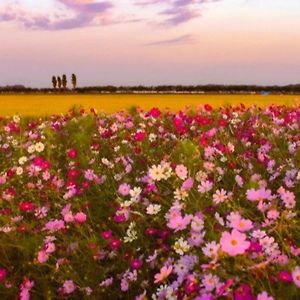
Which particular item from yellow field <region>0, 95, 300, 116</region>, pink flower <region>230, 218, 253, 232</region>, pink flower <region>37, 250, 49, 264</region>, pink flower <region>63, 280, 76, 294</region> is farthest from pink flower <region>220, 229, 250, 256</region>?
yellow field <region>0, 95, 300, 116</region>

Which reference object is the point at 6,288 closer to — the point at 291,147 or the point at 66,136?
the point at 291,147

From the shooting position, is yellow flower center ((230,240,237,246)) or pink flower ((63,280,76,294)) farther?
→ pink flower ((63,280,76,294))

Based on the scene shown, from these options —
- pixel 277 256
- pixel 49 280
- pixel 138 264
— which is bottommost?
pixel 49 280

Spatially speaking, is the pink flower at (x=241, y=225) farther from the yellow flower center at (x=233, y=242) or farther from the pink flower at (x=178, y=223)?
the pink flower at (x=178, y=223)

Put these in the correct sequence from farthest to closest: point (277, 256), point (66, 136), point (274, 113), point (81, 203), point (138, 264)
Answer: point (274, 113) < point (66, 136) < point (81, 203) < point (138, 264) < point (277, 256)

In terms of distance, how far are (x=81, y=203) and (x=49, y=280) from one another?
1114mm

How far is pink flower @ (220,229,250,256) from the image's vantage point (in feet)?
6.65

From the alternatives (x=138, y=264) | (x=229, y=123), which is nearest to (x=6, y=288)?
(x=138, y=264)

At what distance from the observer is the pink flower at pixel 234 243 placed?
6.65 feet

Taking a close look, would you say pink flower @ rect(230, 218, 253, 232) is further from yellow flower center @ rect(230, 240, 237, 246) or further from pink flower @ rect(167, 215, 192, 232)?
pink flower @ rect(167, 215, 192, 232)

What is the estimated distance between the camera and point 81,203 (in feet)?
16.5

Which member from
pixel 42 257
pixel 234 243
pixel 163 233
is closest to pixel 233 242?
pixel 234 243

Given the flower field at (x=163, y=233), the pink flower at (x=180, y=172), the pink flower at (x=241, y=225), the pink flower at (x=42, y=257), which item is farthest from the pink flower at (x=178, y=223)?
the pink flower at (x=42, y=257)

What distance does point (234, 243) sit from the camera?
2072 mm
